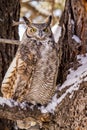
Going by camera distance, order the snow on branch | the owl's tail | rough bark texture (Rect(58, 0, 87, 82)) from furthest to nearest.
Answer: rough bark texture (Rect(58, 0, 87, 82)) < the owl's tail < the snow on branch

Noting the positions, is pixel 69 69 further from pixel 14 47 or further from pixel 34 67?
pixel 14 47

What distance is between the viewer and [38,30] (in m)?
2.21

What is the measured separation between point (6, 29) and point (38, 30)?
1.15ft

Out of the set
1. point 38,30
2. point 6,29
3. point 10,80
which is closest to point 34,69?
point 10,80

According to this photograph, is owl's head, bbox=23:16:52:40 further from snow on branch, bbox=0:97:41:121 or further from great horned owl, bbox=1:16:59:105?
snow on branch, bbox=0:97:41:121

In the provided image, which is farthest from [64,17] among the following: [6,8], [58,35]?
→ [6,8]

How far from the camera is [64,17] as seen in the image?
2242 mm

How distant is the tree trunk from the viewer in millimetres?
2463

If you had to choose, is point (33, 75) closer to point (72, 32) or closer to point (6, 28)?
point (72, 32)

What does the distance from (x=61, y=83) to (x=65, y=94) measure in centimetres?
30

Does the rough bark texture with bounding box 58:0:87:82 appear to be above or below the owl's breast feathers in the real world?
above

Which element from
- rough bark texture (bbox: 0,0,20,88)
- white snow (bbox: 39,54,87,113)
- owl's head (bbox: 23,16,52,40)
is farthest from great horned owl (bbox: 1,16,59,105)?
rough bark texture (bbox: 0,0,20,88)

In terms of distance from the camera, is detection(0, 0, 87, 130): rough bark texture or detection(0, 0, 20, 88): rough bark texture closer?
detection(0, 0, 87, 130): rough bark texture

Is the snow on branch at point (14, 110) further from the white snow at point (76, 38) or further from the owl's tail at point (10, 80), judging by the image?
the white snow at point (76, 38)
